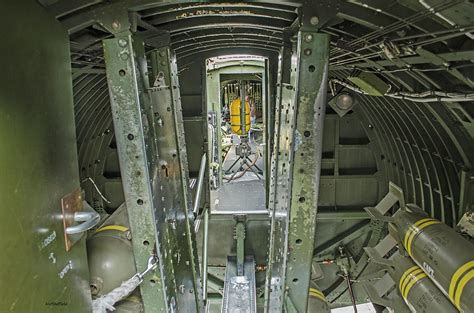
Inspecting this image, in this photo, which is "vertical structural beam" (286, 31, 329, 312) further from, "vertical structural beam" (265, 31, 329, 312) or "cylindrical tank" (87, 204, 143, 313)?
"cylindrical tank" (87, 204, 143, 313)

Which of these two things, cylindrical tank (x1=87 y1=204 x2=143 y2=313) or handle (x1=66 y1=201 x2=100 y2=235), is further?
cylindrical tank (x1=87 y1=204 x2=143 y2=313)

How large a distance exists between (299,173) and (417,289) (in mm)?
2826

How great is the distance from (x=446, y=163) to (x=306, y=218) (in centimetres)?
286

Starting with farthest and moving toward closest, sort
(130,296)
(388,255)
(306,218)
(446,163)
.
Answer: (388,255), (446,163), (130,296), (306,218)

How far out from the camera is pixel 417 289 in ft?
15.2

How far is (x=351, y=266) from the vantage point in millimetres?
7438

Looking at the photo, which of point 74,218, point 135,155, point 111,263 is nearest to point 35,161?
point 74,218

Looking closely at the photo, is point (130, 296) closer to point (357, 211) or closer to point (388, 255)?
point (388, 255)

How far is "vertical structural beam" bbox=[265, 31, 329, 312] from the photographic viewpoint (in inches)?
106

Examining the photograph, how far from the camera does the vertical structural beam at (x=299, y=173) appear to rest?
2.68m

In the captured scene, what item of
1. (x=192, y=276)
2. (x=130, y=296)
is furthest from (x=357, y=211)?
(x=130, y=296)

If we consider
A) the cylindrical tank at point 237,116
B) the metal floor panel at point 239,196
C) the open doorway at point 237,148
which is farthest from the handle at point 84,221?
the cylindrical tank at point 237,116

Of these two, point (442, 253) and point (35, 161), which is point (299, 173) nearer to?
point (35, 161)

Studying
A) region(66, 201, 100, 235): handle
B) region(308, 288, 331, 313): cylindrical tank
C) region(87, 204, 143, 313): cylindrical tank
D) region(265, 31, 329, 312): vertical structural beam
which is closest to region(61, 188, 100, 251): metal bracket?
region(66, 201, 100, 235): handle
